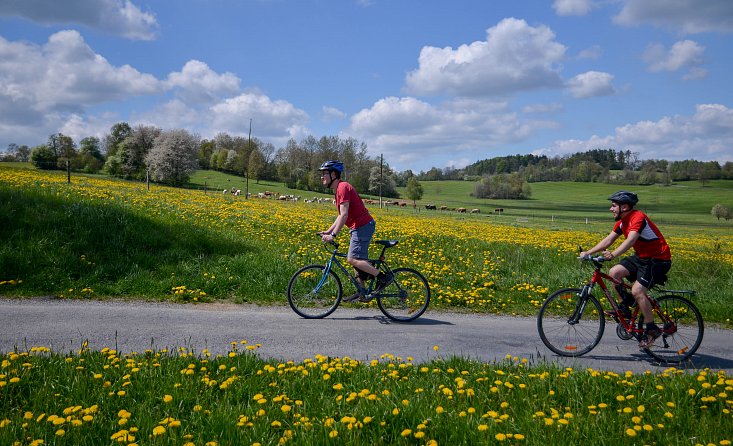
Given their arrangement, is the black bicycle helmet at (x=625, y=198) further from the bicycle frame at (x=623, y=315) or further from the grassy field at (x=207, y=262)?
the grassy field at (x=207, y=262)

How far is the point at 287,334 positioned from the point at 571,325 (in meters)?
3.96

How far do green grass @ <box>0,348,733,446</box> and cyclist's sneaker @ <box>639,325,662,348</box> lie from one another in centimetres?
110

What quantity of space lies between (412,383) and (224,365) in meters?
1.88

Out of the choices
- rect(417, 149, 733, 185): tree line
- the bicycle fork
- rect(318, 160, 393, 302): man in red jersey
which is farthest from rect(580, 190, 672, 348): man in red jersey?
rect(417, 149, 733, 185): tree line

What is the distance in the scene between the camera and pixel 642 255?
237 inches

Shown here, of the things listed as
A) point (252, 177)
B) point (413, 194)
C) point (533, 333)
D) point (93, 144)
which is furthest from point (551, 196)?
point (533, 333)

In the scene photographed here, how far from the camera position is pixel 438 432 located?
3449 mm

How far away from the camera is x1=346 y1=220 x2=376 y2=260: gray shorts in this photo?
24.3 feet

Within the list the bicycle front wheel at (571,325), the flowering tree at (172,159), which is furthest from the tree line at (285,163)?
the bicycle front wheel at (571,325)

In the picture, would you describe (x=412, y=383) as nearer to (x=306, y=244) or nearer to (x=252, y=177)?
(x=306, y=244)

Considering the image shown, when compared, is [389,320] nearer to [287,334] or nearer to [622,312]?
[287,334]

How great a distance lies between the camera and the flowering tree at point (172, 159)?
2464 inches

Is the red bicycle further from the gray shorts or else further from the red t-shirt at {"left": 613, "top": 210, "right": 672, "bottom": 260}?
the gray shorts

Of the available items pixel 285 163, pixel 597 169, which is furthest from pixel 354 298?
pixel 597 169
